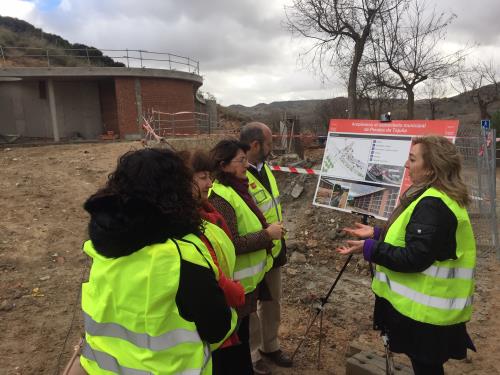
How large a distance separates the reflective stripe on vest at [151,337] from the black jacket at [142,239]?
6 centimetres

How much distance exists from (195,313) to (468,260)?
1609 millimetres

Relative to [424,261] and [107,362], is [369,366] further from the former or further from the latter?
[107,362]

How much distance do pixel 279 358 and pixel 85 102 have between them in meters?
22.6

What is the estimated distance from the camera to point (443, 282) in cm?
225

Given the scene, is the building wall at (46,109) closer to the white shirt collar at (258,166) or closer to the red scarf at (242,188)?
the white shirt collar at (258,166)

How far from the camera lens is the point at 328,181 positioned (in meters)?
4.96

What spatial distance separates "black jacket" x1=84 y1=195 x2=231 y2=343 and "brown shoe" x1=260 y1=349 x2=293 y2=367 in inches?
93.0

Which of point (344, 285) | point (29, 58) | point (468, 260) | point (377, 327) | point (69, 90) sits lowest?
point (344, 285)

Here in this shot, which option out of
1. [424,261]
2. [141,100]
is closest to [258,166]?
[424,261]

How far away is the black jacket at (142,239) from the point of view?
1.48 m

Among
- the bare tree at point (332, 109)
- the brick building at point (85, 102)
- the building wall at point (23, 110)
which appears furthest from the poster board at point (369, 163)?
the bare tree at point (332, 109)

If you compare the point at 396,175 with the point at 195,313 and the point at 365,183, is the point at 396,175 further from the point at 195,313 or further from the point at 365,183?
the point at 195,313

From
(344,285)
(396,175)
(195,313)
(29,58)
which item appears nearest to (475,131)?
(396,175)

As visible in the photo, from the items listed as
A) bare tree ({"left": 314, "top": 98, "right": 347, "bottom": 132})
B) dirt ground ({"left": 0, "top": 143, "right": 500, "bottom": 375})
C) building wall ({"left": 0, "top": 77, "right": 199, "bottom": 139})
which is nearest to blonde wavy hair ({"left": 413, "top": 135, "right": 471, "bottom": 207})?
dirt ground ({"left": 0, "top": 143, "right": 500, "bottom": 375})
